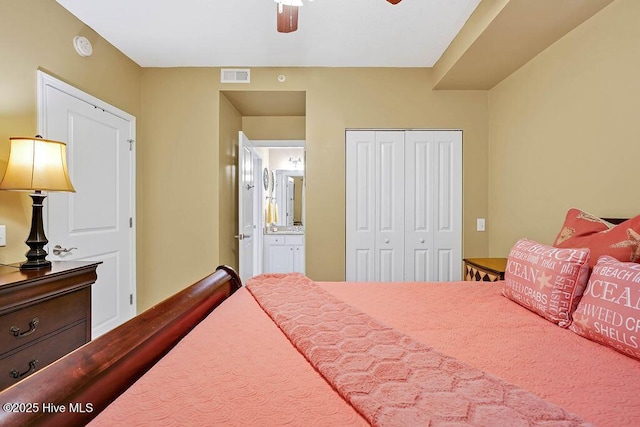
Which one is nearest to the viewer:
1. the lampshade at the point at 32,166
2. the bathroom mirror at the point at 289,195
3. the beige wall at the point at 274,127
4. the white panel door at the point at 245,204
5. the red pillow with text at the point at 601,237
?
the red pillow with text at the point at 601,237

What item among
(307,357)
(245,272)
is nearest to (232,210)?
(245,272)

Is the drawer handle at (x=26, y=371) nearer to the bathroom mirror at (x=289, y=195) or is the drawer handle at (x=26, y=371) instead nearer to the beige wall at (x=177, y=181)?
the beige wall at (x=177, y=181)

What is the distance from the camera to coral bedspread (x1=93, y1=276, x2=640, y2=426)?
2.24ft

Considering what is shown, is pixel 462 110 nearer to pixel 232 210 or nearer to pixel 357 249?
pixel 357 249

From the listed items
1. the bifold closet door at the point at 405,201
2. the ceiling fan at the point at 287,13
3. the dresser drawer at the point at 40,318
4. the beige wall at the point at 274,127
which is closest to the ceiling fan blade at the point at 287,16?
the ceiling fan at the point at 287,13

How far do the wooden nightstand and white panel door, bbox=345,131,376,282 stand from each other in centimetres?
91

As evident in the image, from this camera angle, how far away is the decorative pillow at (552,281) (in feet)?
4.03

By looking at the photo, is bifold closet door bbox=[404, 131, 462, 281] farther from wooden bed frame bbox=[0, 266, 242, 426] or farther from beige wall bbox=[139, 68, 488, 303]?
wooden bed frame bbox=[0, 266, 242, 426]

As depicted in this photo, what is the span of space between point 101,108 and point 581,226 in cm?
339

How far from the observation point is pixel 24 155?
5.49 feet

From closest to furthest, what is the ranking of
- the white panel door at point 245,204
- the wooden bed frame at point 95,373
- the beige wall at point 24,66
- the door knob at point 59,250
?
the wooden bed frame at point 95,373, the beige wall at point 24,66, the door knob at point 59,250, the white panel door at point 245,204

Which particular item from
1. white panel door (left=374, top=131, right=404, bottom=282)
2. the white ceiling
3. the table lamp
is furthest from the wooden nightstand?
the table lamp

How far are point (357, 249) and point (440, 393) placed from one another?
2.48 meters

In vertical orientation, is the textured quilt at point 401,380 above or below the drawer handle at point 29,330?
above
